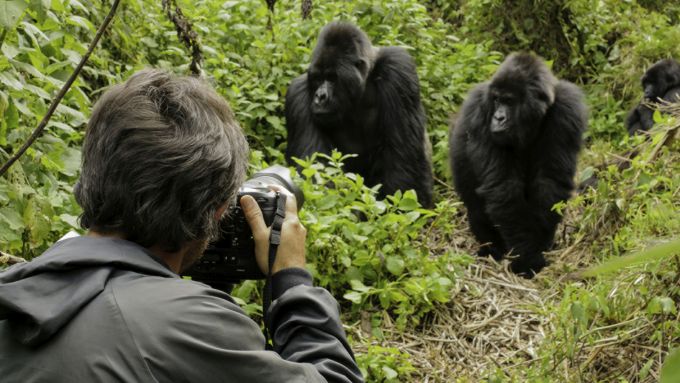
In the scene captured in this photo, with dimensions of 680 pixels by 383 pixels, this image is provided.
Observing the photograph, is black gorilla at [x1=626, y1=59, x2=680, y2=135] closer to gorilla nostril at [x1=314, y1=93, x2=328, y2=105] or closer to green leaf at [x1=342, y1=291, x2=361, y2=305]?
gorilla nostril at [x1=314, y1=93, x2=328, y2=105]

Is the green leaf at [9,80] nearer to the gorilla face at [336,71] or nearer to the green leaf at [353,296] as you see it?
the green leaf at [353,296]

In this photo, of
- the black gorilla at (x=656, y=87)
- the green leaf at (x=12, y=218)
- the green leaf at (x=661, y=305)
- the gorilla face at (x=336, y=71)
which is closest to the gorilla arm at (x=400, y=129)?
the gorilla face at (x=336, y=71)

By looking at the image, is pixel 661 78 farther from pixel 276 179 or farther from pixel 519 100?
pixel 276 179

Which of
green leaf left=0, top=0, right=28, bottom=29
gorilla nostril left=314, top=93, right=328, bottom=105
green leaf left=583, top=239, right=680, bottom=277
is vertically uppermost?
green leaf left=583, top=239, right=680, bottom=277

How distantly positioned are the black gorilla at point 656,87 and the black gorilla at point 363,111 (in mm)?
1955

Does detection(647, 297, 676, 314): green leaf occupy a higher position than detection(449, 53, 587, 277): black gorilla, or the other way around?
detection(647, 297, 676, 314): green leaf

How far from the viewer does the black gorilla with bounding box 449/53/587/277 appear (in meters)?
4.88

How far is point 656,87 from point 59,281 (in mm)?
5876

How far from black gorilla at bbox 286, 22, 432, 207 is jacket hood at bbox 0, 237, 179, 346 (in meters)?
3.69

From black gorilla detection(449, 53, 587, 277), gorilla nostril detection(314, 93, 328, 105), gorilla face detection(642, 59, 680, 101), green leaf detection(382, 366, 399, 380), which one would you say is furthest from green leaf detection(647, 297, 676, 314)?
gorilla face detection(642, 59, 680, 101)

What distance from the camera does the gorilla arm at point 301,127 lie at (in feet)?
17.3

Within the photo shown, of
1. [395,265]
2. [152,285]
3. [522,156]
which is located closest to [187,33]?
[395,265]

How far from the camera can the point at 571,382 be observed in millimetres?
3002

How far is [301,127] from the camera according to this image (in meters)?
5.31
